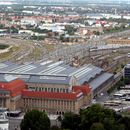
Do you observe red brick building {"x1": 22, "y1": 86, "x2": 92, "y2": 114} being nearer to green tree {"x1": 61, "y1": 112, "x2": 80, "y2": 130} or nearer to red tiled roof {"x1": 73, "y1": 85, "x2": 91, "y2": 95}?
red tiled roof {"x1": 73, "y1": 85, "x2": 91, "y2": 95}

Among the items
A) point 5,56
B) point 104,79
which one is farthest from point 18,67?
point 5,56

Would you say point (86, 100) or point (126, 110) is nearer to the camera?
point (126, 110)

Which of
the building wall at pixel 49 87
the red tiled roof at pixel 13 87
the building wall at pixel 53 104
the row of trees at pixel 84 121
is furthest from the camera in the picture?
the building wall at pixel 49 87

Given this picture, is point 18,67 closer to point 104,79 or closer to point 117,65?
point 104,79

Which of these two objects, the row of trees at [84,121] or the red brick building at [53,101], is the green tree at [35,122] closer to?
the row of trees at [84,121]

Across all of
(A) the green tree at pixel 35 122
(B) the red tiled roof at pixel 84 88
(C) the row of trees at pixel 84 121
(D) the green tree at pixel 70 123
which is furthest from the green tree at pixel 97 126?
(B) the red tiled roof at pixel 84 88

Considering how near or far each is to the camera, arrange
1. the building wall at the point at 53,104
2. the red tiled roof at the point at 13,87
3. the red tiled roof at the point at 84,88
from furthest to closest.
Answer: the red tiled roof at the point at 84,88 → the building wall at the point at 53,104 → the red tiled roof at the point at 13,87

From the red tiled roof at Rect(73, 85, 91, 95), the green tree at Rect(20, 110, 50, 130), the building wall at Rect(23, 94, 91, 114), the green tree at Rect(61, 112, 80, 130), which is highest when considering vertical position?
the green tree at Rect(20, 110, 50, 130)

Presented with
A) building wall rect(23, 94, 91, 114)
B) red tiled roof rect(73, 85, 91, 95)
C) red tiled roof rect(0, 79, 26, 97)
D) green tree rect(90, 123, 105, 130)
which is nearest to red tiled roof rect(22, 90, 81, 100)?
building wall rect(23, 94, 91, 114)
